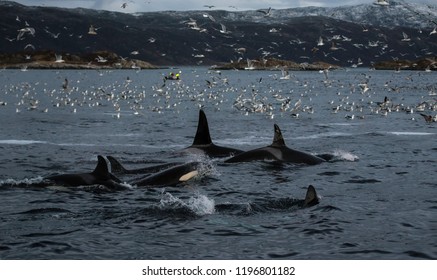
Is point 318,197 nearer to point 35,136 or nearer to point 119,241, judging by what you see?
point 119,241

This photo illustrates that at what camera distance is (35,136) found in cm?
3881

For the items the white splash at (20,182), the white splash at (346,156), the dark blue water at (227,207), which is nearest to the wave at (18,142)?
the dark blue water at (227,207)

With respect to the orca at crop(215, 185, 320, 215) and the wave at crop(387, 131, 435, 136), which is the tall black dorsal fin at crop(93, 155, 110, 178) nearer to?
the orca at crop(215, 185, 320, 215)

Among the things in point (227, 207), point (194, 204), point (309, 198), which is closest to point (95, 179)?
point (194, 204)

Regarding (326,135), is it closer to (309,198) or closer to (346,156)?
(346,156)

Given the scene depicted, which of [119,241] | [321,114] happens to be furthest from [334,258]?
[321,114]

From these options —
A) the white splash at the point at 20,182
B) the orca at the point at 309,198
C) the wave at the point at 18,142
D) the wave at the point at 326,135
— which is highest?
the orca at the point at 309,198

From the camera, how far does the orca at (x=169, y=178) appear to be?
70.4 feet

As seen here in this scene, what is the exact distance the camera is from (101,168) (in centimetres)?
2075

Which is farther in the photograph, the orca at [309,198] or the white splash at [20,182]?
the white splash at [20,182]

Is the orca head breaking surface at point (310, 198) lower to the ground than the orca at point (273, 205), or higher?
higher

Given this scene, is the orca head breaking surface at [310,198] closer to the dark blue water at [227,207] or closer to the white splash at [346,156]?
the dark blue water at [227,207]

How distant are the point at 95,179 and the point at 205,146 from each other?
842cm

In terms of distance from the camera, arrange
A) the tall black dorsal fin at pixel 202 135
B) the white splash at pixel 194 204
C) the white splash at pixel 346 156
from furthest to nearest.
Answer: the white splash at pixel 346 156
the tall black dorsal fin at pixel 202 135
the white splash at pixel 194 204
